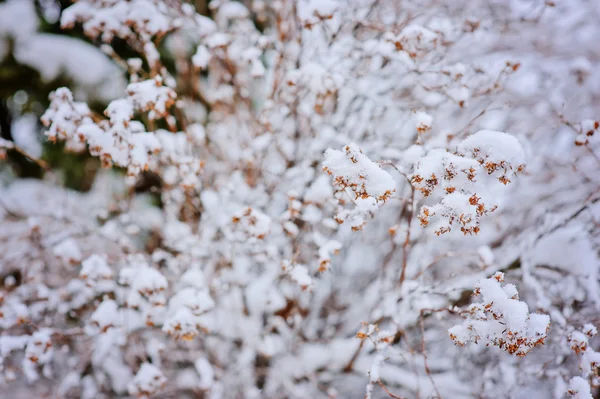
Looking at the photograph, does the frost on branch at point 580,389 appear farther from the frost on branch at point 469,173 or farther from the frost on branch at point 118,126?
the frost on branch at point 118,126

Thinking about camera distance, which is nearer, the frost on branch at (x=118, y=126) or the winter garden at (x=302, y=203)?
the frost on branch at (x=118, y=126)

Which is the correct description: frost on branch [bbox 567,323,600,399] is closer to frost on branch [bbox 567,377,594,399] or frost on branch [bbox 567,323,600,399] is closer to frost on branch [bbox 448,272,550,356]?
frost on branch [bbox 567,377,594,399]

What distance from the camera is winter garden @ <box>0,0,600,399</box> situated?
2184 mm

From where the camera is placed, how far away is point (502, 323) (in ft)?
5.28

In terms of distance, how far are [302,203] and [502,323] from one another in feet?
5.53

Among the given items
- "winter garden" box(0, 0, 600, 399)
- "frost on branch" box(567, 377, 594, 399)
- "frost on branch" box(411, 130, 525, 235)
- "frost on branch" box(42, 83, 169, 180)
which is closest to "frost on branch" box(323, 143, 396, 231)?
"winter garden" box(0, 0, 600, 399)

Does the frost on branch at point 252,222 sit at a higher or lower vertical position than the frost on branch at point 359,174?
lower

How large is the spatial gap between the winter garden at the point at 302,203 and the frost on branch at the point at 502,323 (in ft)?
0.03

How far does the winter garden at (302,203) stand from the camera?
2.18m

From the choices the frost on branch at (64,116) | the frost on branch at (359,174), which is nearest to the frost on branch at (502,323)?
the frost on branch at (359,174)

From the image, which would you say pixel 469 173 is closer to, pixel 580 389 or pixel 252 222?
pixel 252 222

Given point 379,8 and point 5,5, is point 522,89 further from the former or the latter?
point 5,5

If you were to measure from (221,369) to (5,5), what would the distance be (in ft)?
14.6

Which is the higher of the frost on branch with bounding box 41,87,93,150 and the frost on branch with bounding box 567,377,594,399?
the frost on branch with bounding box 41,87,93,150
